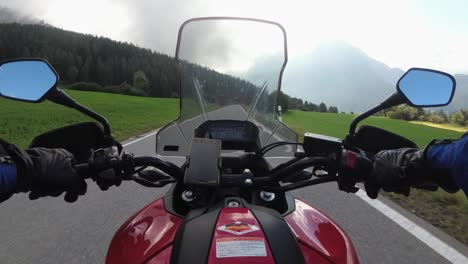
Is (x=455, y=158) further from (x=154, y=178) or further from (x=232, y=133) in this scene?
(x=154, y=178)

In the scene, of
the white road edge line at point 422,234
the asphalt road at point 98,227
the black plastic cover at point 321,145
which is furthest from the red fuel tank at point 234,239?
the white road edge line at point 422,234

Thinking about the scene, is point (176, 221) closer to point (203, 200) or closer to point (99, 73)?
point (203, 200)

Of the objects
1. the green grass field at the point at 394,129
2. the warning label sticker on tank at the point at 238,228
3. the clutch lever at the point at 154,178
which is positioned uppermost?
the warning label sticker on tank at the point at 238,228

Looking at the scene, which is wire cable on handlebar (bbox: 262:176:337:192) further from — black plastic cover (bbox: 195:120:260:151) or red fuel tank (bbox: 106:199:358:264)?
black plastic cover (bbox: 195:120:260:151)

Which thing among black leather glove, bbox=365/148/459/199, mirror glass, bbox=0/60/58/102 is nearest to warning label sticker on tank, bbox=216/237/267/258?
black leather glove, bbox=365/148/459/199

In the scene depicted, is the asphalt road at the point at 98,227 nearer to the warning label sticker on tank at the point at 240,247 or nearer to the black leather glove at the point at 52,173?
the black leather glove at the point at 52,173

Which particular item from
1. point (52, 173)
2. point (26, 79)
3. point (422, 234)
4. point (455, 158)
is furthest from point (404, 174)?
point (422, 234)

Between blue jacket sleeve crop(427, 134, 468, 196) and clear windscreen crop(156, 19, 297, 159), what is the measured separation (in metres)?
0.88

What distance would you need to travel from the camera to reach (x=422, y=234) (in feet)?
13.6

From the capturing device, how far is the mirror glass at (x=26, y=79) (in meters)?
1.58

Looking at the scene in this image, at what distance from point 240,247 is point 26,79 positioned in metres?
1.14

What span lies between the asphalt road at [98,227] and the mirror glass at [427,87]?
2.13 metres

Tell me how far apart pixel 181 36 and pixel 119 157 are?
2.96 ft

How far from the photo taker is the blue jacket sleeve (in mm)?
1192
